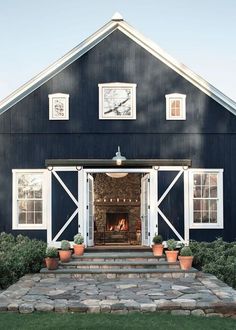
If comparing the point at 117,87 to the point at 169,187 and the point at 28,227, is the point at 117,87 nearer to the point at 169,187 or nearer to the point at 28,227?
the point at 169,187

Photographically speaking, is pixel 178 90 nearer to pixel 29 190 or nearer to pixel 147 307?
pixel 29 190

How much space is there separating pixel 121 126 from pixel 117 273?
4.68 meters

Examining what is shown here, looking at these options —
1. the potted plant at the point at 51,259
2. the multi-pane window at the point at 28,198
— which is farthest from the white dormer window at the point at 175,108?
the potted plant at the point at 51,259

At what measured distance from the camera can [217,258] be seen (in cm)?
1280

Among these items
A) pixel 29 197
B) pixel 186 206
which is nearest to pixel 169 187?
pixel 186 206

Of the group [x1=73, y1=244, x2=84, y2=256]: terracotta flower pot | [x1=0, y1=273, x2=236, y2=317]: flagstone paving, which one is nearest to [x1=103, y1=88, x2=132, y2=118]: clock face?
[x1=73, y1=244, x2=84, y2=256]: terracotta flower pot

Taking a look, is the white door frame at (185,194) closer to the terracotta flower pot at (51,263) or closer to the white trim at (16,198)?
the white trim at (16,198)

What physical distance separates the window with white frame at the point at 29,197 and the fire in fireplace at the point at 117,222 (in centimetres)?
591

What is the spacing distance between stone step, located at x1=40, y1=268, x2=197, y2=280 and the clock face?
16.0ft

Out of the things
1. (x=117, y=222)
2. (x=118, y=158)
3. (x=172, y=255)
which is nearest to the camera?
(x=172, y=255)

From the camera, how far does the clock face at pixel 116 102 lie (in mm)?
15203

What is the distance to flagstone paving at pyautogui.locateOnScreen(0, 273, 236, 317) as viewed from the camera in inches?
341

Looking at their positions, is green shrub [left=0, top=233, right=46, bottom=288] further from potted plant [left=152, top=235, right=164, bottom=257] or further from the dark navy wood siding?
potted plant [left=152, top=235, right=164, bottom=257]

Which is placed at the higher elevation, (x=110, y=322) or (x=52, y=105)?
(x=52, y=105)
